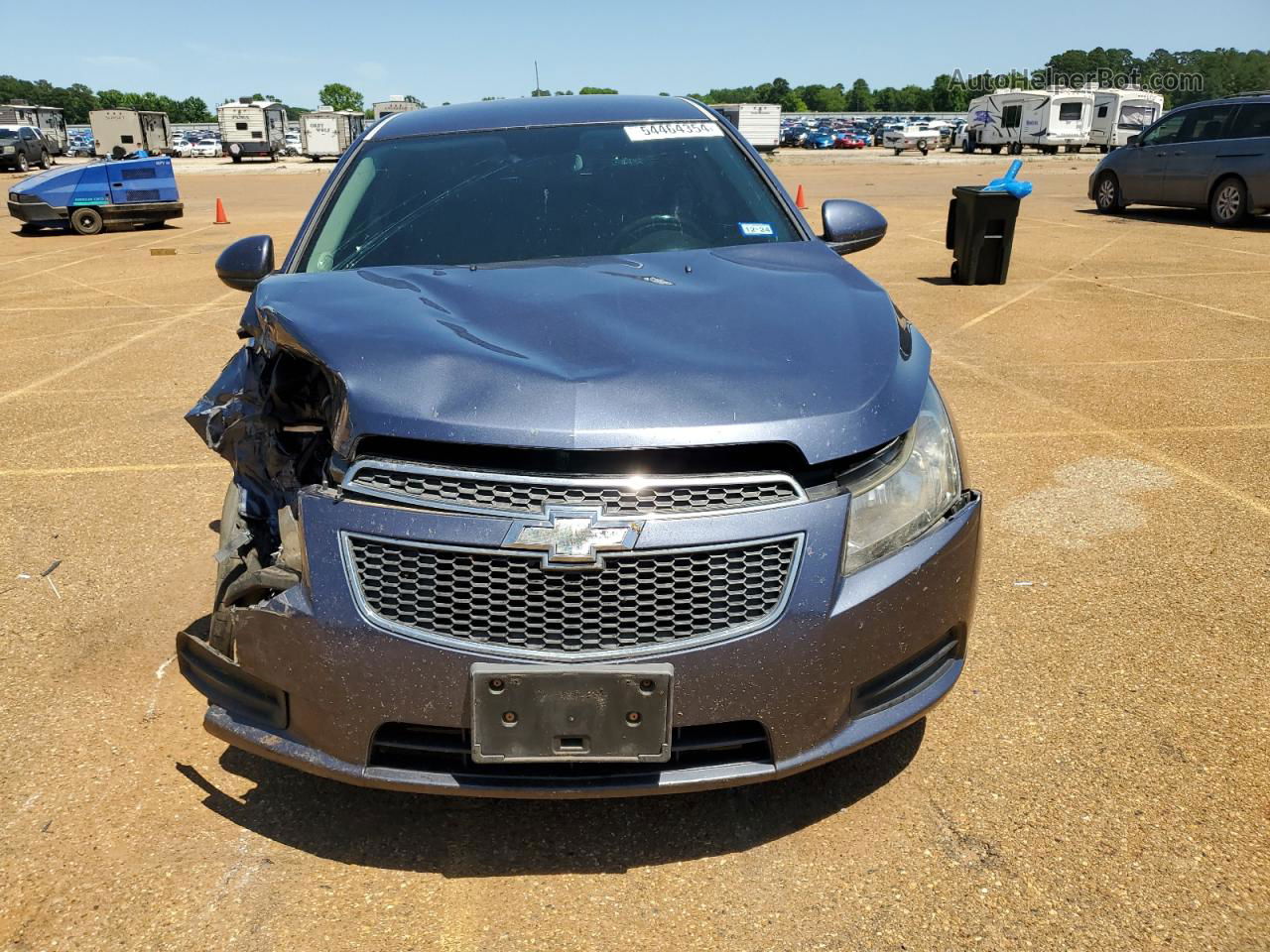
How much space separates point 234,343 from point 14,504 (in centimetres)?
405

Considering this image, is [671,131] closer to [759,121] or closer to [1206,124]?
[1206,124]

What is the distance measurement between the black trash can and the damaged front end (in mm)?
9205

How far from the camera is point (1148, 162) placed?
16.8 meters

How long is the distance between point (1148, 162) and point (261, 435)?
17245 millimetres

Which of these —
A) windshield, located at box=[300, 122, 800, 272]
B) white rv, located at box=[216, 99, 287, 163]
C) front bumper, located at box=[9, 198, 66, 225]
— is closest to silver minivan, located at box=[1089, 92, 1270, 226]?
windshield, located at box=[300, 122, 800, 272]

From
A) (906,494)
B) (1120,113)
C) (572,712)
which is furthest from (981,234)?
(1120,113)

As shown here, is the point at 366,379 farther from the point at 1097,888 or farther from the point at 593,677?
the point at 1097,888

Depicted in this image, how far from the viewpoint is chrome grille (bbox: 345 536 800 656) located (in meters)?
2.21

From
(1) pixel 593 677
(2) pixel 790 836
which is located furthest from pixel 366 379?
(2) pixel 790 836

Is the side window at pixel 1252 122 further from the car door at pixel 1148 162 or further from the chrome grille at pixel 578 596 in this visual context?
the chrome grille at pixel 578 596

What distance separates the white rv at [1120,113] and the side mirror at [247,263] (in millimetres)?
52828

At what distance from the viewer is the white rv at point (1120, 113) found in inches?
1932

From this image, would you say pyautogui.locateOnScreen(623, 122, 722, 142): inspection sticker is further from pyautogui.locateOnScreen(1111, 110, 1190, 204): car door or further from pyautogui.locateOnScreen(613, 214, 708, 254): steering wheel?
pyautogui.locateOnScreen(1111, 110, 1190, 204): car door

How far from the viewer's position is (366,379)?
94.7 inches
